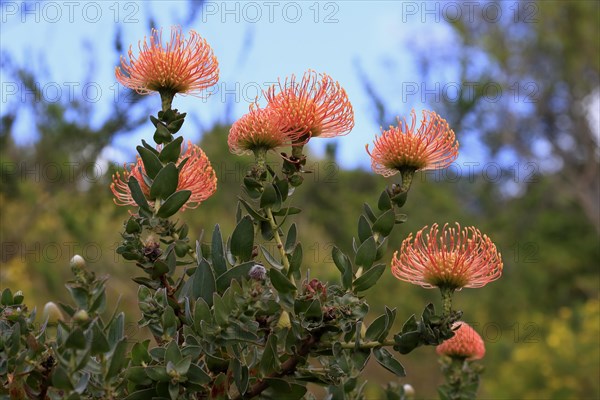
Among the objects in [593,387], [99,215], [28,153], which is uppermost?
[28,153]

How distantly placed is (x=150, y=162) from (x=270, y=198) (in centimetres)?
25

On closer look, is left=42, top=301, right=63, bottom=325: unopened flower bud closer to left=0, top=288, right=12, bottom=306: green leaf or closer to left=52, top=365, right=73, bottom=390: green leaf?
left=0, top=288, right=12, bottom=306: green leaf

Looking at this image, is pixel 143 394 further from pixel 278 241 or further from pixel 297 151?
pixel 297 151

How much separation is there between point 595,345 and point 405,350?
27.0 ft

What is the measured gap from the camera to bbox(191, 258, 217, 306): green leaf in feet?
4.50

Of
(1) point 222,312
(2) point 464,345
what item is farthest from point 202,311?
(2) point 464,345

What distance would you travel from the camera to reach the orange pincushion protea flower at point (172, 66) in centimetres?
167

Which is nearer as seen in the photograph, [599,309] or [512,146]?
[599,309]

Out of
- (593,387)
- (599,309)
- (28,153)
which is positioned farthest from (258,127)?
(599,309)

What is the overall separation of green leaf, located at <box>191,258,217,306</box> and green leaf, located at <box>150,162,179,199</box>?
18cm

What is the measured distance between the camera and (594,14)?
15711 mm

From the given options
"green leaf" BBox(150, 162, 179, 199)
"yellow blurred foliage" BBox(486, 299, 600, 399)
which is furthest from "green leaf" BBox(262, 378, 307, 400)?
"yellow blurred foliage" BBox(486, 299, 600, 399)

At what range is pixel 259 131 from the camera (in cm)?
162

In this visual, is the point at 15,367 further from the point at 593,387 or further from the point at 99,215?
the point at 593,387
